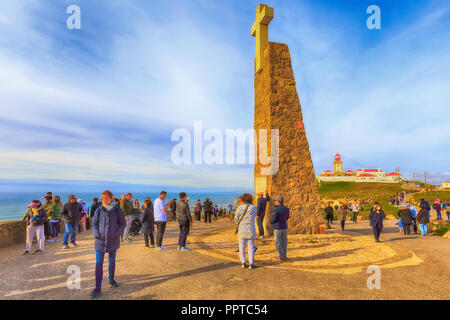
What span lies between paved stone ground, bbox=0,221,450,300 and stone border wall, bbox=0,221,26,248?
113 centimetres

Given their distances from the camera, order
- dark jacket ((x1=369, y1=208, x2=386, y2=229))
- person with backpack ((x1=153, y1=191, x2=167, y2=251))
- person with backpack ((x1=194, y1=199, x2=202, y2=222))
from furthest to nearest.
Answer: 1. person with backpack ((x1=194, y1=199, x2=202, y2=222))
2. dark jacket ((x1=369, y1=208, x2=386, y2=229))
3. person with backpack ((x1=153, y1=191, x2=167, y2=251))

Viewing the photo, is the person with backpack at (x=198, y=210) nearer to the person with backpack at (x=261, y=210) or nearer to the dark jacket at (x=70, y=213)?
the person with backpack at (x=261, y=210)

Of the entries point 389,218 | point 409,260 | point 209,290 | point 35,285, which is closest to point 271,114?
point 409,260

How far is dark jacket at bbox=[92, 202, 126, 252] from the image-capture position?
15.0ft

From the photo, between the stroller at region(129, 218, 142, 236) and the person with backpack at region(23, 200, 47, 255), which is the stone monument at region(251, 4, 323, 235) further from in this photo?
the person with backpack at region(23, 200, 47, 255)

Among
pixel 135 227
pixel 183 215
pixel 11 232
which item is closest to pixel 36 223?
pixel 11 232

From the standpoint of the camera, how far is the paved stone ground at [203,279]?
170 inches

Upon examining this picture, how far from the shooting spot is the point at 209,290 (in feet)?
14.6

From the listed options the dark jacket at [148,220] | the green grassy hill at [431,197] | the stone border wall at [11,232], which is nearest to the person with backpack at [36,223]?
the stone border wall at [11,232]

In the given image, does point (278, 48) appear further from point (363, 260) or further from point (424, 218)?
point (424, 218)

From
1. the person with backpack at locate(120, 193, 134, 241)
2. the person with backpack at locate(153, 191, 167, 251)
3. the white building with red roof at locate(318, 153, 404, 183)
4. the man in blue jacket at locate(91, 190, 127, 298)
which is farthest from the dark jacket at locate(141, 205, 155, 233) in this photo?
the white building with red roof at locate(318, 153, 404, 183)

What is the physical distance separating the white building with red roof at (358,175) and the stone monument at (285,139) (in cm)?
9833
